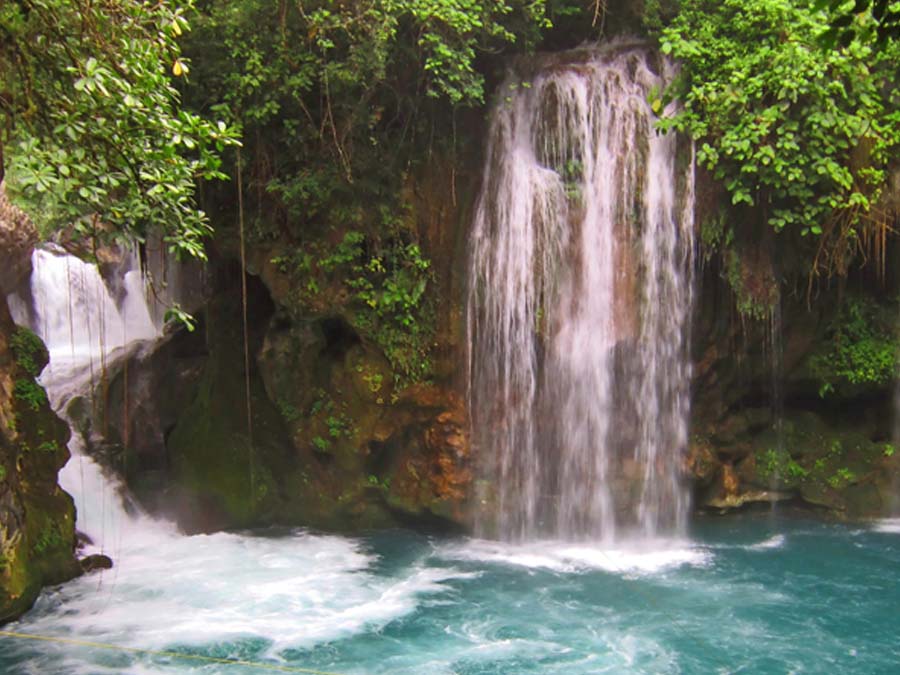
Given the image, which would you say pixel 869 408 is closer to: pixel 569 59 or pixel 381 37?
pixel 569 59

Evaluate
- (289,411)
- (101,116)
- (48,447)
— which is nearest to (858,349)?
(289,411)

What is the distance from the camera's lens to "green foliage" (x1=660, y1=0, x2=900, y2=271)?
908 centimetres

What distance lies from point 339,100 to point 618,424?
16.7 ft

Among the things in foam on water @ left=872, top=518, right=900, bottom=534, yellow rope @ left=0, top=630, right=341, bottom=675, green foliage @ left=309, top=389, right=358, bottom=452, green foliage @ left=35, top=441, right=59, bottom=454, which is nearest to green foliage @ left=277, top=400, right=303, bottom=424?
green foliage @ left=309, top=389, right=358, bottom=452

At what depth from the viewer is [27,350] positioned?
8.88m

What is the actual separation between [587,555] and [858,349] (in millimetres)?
4284

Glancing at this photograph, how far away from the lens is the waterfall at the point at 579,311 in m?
10.5

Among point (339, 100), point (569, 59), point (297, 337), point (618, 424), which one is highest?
point (569, 59)

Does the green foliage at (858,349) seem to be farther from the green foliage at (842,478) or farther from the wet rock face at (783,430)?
the green foliage at (842,478)

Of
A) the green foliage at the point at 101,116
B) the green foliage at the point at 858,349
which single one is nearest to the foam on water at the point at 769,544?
the green foliage at the point at 858,349

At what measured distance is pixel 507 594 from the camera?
8.72 m

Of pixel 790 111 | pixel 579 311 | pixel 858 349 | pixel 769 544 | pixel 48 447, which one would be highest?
pixel 790 111

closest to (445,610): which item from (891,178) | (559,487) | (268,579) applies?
(268,579)

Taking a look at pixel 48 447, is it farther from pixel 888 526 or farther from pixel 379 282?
pixel 888 526
